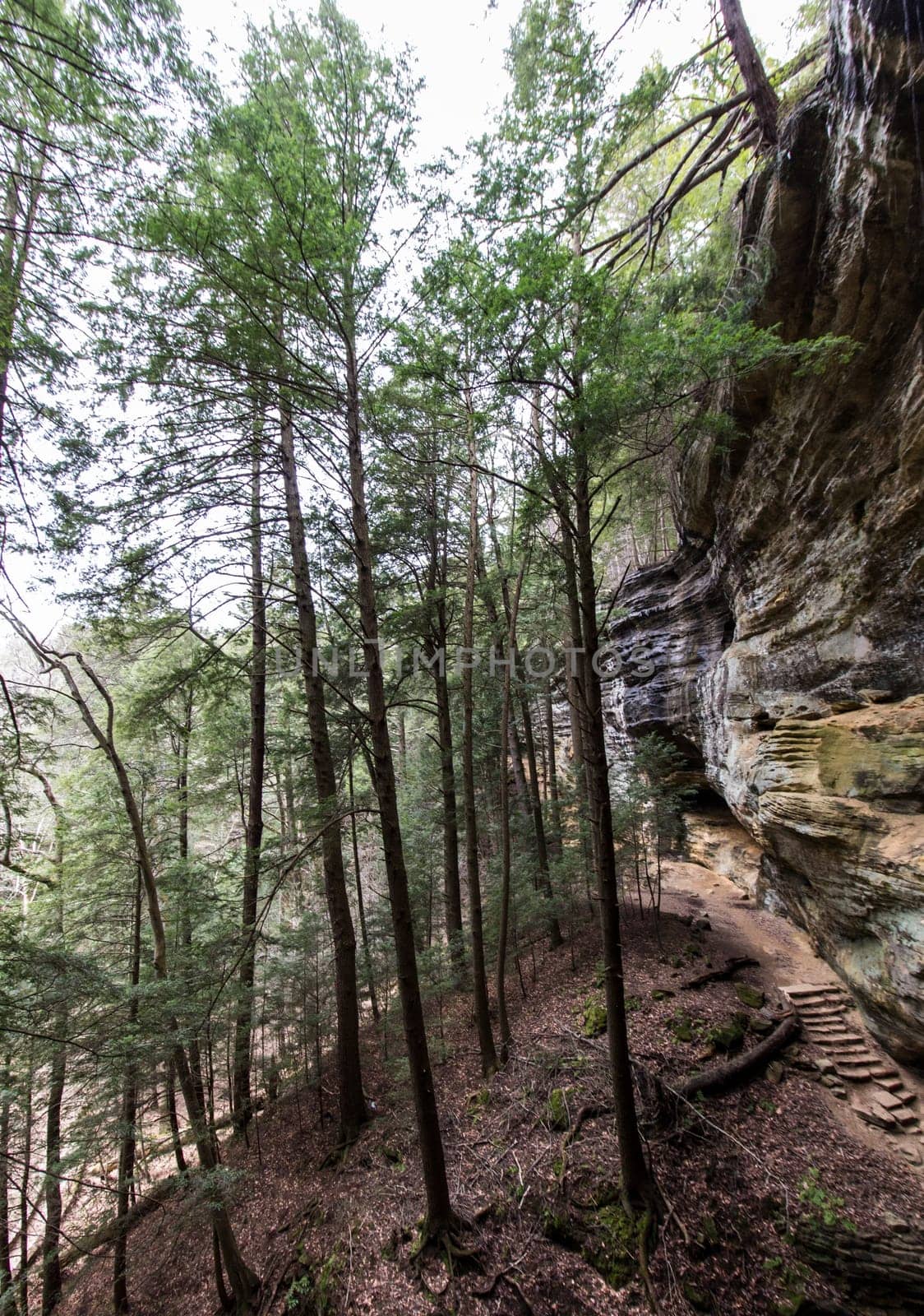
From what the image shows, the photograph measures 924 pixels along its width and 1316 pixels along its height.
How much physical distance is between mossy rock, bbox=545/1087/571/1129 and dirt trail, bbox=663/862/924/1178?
309 centimetres

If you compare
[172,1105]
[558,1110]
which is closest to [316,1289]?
[172,1105]

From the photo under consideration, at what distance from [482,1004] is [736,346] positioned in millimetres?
8020

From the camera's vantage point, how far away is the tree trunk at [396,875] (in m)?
3.72


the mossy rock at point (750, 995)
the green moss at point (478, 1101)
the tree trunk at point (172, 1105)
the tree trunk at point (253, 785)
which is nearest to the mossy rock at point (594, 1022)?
the green moss at point (478, 1101)

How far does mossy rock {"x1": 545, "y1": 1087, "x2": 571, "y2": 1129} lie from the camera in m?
4.95

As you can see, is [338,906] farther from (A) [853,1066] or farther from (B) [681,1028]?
(A) [853,1066]

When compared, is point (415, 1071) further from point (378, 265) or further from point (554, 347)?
point (378, 265)

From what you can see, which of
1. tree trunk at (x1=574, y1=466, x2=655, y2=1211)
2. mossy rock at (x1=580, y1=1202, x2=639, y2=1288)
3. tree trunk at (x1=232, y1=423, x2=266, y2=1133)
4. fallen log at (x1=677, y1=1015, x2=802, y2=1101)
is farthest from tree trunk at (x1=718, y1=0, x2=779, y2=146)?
mossy rock at (x1=580, y1=1202, x2=639, y2=1288)

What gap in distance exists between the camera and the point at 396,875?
3.80m

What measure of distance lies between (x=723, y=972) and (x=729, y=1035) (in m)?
1.73

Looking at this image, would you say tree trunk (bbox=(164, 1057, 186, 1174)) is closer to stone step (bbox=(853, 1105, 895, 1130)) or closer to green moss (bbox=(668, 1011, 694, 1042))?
green moss (bbox=(668, 1011, 694, 1042))

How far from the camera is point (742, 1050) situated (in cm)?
594

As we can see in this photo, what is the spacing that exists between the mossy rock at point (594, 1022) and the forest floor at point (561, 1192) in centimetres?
8

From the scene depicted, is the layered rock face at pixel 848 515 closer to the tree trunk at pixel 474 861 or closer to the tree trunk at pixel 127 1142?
the tree trunk at pixel 474 861
